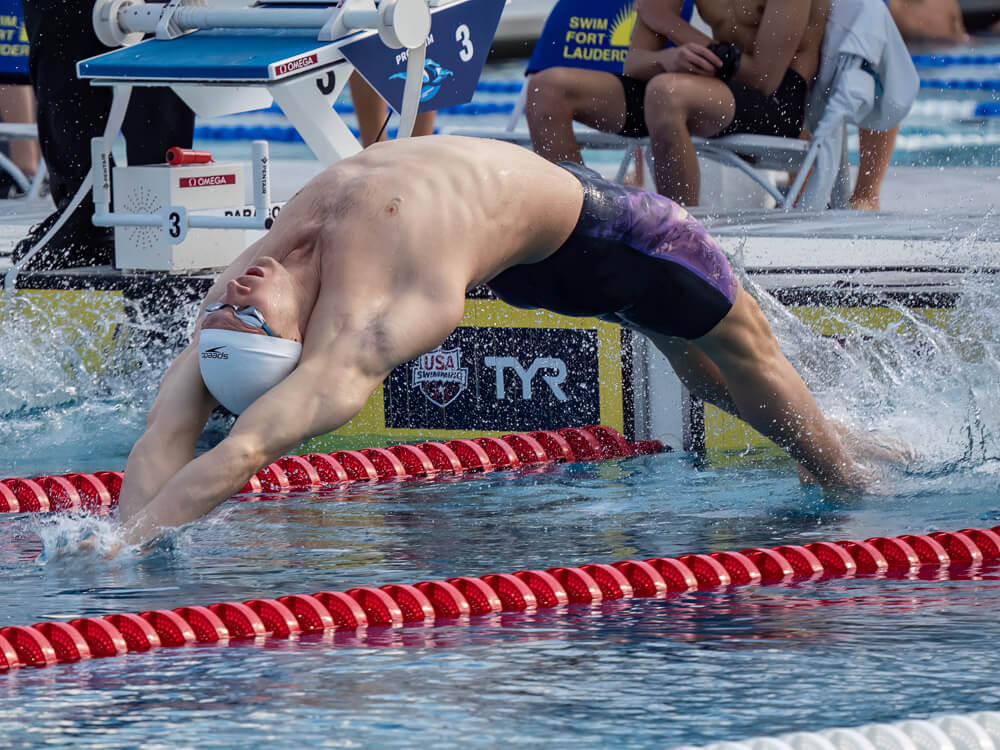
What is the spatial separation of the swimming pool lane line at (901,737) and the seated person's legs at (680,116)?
11.1 feet

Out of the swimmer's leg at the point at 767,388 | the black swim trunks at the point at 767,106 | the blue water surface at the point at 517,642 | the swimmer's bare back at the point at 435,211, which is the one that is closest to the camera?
the blue water surface at the point at 517,642

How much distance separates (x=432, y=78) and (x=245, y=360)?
211cm

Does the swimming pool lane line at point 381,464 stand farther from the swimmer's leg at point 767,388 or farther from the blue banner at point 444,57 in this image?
the blue banner at point 444,57

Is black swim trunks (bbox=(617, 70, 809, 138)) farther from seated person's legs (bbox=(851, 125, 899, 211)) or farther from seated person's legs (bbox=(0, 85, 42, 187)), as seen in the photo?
seated person's legs (bbox=(0, 85, 42, 187))

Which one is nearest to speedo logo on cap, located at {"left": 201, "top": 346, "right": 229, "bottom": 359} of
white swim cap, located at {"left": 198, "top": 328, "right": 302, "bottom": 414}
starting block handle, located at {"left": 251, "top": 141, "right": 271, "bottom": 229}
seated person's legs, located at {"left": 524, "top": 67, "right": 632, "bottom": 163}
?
white swim cap, located at {"left": 198, "top": 328, "right": 302, "bottom": 414}

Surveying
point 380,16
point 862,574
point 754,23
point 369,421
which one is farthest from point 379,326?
point 754,23

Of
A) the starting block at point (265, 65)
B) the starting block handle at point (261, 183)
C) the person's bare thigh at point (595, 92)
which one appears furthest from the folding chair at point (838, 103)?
the starting block handle at point (261, 183)

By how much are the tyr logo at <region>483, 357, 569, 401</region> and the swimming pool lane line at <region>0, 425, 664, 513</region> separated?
0.13 meters

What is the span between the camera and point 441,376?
4699 mm

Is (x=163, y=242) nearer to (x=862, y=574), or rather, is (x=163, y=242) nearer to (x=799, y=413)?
(x=799, y=413)

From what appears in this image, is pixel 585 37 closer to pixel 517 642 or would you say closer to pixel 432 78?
pixel 432 78

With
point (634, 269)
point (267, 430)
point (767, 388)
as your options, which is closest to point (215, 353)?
point (267, 430)

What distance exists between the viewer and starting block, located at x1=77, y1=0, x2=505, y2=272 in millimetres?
4309

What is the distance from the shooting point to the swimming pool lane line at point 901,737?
77.9 inches
